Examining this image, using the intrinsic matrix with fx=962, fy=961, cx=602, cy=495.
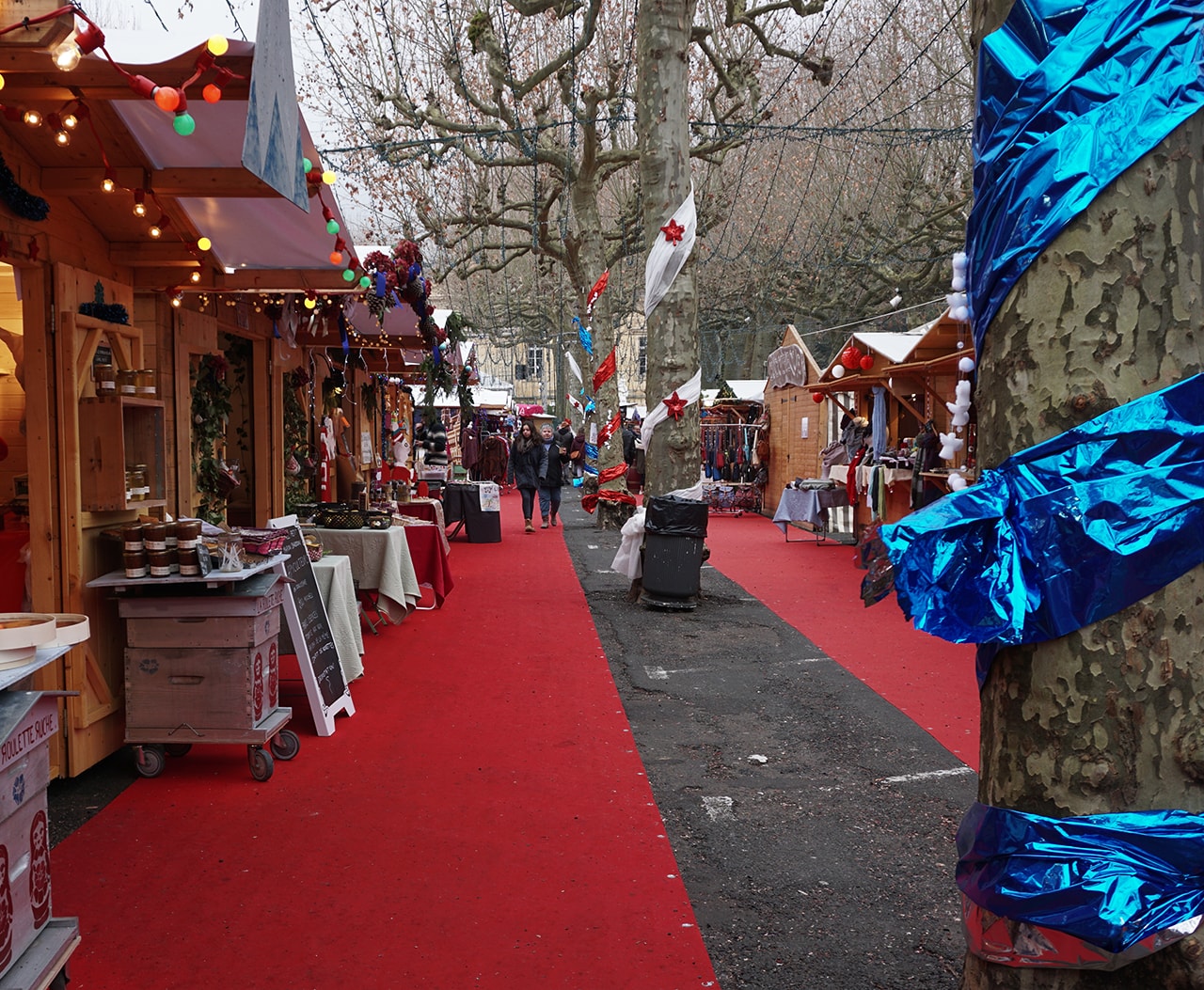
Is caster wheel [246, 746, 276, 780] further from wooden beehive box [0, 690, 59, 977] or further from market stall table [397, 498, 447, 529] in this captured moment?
market stall table [397, 498, 447, 529]

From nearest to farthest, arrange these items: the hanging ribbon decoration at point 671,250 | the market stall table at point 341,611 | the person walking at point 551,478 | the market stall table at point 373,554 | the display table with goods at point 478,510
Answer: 1. the market stall table at point 341,611
2. the market stall table at point 373,554
3. the hanging ribbon decoration at point 671,250
4. the display table with goods at point 478,510
5. the person walking at point 551,478

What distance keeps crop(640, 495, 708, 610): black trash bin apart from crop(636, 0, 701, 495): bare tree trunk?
557mm

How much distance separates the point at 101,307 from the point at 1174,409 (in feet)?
15.6

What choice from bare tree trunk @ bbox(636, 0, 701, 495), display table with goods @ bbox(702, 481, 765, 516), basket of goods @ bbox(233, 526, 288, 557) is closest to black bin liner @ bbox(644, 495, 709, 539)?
bare tree trunk @ bbox(636, 0, 701, 495)

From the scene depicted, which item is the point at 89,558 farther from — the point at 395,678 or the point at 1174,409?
the point at 1174,409

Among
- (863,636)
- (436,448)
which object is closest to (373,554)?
(863,636)

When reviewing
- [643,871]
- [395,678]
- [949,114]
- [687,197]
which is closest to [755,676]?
[395,678]

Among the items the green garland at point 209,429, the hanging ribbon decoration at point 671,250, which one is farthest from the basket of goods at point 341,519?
the hanging ribbon decoration at point 671,250

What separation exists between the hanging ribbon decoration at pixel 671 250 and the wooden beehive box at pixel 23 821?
767 cm

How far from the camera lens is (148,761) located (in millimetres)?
4625

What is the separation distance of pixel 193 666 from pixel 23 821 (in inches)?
86.5

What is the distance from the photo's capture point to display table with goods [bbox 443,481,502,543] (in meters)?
15.1

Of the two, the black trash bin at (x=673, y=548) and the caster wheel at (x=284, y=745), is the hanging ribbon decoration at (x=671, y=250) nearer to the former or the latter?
the black trash bin at (x=673, y=548)

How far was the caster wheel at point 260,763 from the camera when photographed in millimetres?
4551
